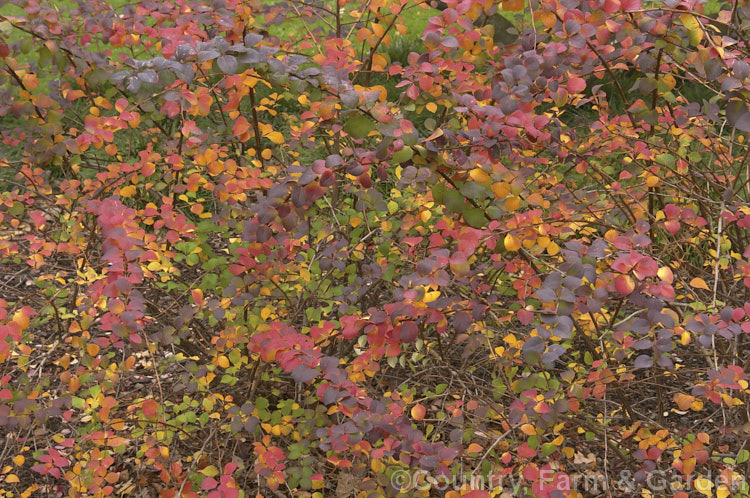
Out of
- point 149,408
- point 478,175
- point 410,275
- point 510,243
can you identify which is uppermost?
point 478,175

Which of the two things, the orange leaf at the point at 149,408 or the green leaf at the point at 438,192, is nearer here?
the green leaf at the point at 438,192

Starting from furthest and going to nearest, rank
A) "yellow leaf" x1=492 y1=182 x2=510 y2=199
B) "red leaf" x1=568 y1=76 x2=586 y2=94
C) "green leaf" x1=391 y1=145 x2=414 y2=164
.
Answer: "red leaf" x1=568 y1=76 x2=586 y2=94
"yellow leaf" x1=492 y1=182 x2=510 y2=199
"green leaf" x1=391 y1=145 x2=414 y2=164

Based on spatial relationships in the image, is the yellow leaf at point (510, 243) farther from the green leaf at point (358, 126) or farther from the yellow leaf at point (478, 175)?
the green leaf at point (358, 126)

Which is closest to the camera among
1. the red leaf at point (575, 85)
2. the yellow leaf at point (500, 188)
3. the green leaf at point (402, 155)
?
the green leaf at point (402, 155)

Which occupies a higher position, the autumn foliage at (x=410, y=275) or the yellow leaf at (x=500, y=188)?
the yellow leaf at (x=500, y=188)

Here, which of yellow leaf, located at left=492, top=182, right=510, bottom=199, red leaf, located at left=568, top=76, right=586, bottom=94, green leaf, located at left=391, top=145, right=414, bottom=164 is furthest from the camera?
red leaf, located at left=568, top=76, right=586, bottom=94

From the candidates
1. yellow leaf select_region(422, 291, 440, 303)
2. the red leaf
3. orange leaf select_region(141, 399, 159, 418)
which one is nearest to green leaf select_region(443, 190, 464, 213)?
yellow leaf select_region(422, 291, 440, 303)

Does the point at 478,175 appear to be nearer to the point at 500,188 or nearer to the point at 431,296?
the point at 500,188

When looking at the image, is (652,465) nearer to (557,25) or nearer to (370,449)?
(370,449)

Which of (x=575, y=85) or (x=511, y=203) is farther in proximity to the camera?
(x=575, y=85)

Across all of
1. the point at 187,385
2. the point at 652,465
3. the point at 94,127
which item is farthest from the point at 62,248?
the point at 652,465

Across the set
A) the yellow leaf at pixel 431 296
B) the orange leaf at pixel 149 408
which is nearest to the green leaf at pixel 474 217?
the yellow leaf at pixel 431 296

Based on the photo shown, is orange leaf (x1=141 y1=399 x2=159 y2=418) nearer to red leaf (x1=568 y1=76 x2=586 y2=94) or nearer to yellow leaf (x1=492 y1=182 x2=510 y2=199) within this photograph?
yellow leaf (x1=492 y1=182 x2=510 y2=199)

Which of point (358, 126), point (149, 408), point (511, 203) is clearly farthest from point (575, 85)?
point (149, 408)
